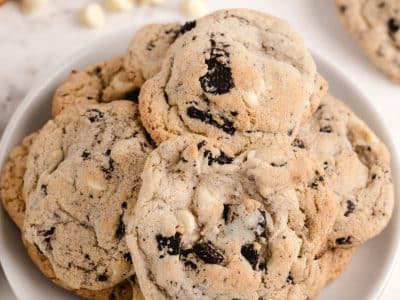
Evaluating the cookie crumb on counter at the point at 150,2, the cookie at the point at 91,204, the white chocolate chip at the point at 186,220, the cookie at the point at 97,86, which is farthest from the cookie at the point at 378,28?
the white chocolate chip at the point at 186,220

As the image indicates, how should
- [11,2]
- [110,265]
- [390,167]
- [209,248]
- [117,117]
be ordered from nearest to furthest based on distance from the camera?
[209,248]
[110,265]
[117,117]
[390,167]
[11,2]

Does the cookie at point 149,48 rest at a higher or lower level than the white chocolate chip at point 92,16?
higher

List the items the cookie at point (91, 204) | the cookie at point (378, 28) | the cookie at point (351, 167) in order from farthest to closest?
the cookie at point (378, 28) → the cookie at point (351, 167) → the cookie at point (91, 204)

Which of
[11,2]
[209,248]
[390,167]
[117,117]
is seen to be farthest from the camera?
[11,2]

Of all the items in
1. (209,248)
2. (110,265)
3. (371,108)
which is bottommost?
(110,265)

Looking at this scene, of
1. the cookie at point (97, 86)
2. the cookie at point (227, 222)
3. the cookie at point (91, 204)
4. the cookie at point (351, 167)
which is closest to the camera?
the cookie at point (227, 222)

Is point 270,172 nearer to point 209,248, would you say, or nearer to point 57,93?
point 209,248

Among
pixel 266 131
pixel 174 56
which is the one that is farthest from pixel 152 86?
pixel 266 131

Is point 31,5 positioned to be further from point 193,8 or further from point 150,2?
point 193,8

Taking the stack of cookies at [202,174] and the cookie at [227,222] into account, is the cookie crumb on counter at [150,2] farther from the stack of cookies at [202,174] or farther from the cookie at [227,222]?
→ the cookie at [227,222]
